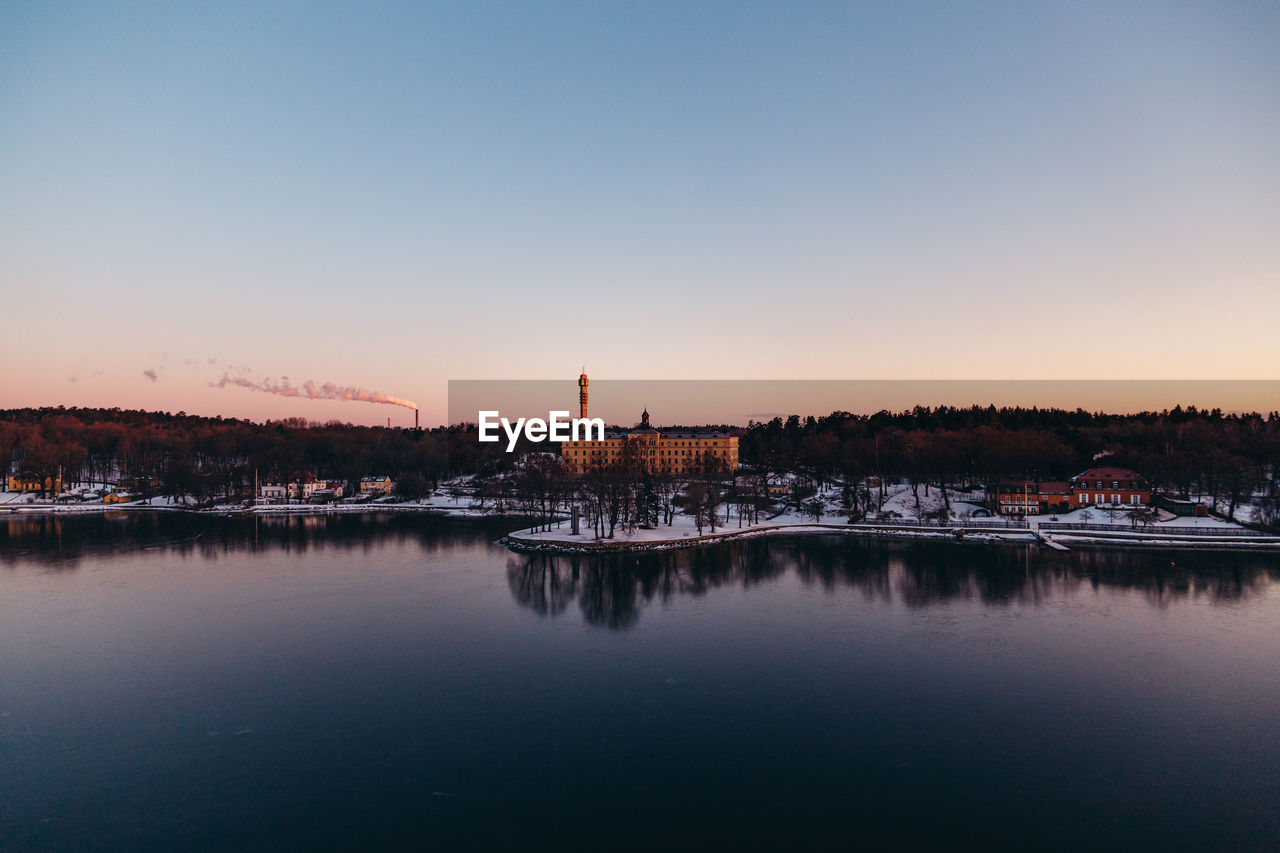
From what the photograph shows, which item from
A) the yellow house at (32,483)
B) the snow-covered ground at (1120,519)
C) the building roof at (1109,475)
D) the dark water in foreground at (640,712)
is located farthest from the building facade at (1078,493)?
the yellow house at (32,483)

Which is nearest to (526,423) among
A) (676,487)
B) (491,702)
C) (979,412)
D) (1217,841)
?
(676,487)

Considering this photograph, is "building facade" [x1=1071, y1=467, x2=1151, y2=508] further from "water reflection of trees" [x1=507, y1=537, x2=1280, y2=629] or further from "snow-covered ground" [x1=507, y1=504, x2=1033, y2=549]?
"water reflection of trees" [x1=507, y1=537, x2=1280, y2=629]

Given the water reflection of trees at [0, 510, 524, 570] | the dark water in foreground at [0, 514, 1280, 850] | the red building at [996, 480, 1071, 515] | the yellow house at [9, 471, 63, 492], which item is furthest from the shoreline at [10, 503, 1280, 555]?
the yellow house at [9, 471, 63, 492]

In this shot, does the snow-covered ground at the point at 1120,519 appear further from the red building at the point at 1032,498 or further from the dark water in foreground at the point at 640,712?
the dark water in foreground at the point at 640,712

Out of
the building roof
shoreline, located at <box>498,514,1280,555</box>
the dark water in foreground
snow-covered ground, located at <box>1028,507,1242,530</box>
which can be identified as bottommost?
A: the dark water in foreground

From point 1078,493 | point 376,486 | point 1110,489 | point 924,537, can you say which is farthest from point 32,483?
point 1110,489

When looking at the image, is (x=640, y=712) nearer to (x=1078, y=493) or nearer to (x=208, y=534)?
(x=208, y=534)
